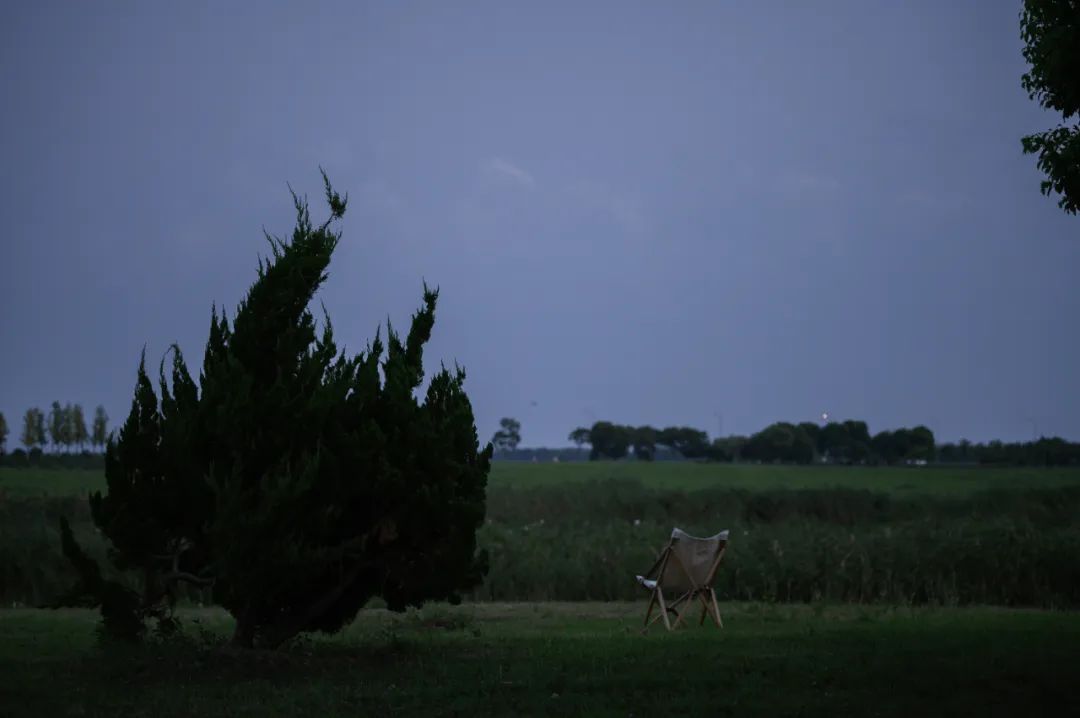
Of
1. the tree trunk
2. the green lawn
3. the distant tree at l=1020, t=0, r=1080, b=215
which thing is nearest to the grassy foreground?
the tree trunk

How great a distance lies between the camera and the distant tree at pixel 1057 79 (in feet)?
35.1

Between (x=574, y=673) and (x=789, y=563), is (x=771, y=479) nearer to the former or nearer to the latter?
(x=789, y=563)

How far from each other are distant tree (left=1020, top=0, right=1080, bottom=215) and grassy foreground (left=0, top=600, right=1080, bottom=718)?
453 cm

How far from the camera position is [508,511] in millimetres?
35875

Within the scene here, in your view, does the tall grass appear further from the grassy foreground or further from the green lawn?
the green lawn

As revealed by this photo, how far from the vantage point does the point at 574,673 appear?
10.7m

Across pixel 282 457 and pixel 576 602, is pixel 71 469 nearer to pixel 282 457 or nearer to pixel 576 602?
pixel 576 602

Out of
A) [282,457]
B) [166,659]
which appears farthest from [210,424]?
[166,659]

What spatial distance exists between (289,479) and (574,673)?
309 centimetres

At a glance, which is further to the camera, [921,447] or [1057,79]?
[921,447]

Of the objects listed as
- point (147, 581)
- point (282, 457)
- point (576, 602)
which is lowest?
point (576, 602)

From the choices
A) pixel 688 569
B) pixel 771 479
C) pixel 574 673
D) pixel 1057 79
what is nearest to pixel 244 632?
pixel 574 673

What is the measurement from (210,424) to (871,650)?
270 inches

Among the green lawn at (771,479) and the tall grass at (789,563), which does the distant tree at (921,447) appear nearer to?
the green lawn at (771,479)
